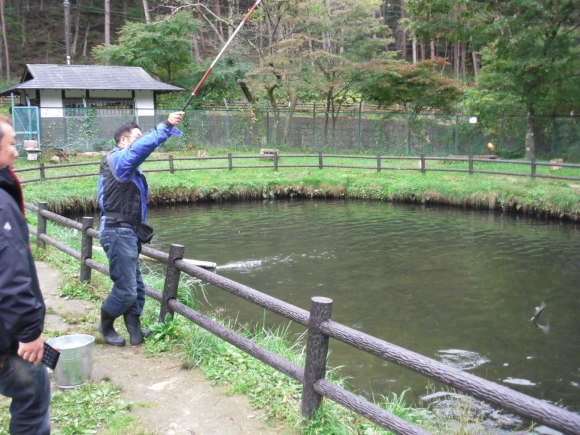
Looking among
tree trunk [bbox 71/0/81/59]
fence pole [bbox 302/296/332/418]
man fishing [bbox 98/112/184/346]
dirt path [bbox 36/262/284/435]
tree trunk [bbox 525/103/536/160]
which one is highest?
tree trunk [bbox 71/0/81/59]

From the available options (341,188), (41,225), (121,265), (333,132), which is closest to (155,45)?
(333,132)

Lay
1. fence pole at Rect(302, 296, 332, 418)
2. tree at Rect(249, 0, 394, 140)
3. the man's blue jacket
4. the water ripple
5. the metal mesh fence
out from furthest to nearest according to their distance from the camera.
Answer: tree at Rect(249, 0, 394, 140) → the metal mesh fence → the water ripple → the man's blue jacket → fence pole at Rect(302, 296, 332, 418)

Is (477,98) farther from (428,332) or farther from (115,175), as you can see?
(115,175)

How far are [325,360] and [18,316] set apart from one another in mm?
1927

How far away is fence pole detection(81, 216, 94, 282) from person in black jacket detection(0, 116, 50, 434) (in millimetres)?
4054

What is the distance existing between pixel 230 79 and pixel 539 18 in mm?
16762

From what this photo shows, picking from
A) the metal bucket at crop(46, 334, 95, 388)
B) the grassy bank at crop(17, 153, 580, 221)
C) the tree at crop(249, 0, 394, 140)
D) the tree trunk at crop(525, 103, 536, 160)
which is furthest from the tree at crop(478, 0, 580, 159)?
the metal bucket at crop(46, 334, 95, 388)

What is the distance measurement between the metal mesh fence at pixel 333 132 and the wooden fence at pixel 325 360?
20.6m

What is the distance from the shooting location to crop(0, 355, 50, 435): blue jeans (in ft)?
8.87

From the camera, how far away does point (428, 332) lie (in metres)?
7.62

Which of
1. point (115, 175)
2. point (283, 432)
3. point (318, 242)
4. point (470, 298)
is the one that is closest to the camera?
point (283, 432)

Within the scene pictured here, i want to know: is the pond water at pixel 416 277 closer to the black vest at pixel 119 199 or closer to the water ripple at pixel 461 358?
the water ripple at pixel 461 358

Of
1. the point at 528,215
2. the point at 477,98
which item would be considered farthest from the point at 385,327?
the point at 477,98

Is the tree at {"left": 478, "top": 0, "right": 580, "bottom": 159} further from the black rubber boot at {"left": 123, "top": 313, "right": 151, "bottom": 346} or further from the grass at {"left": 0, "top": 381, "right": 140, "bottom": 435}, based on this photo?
the grass at {"left": 0, "top": 381, "right": 140, "bottom": 435}
